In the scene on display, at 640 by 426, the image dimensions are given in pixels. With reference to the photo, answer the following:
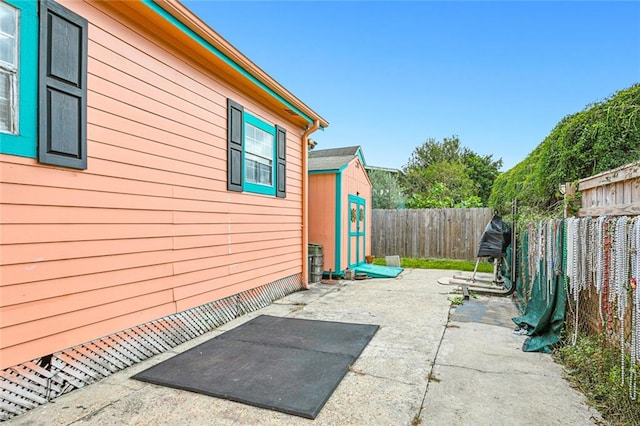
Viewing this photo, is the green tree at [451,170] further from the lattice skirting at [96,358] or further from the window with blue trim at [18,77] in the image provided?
the window with blue trim at [18,77]

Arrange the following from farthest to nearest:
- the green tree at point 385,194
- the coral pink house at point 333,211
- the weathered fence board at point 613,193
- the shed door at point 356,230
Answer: the green tree at point 385,194 → the shed door at point 356,230 → the coral pink house at point 333,211 → the weathered fence board at point 613,193

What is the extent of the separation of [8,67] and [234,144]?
2550 mm

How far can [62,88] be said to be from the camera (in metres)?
2.39

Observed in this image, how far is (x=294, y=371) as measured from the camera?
283 cm

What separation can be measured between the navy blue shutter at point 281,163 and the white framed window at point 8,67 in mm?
3741

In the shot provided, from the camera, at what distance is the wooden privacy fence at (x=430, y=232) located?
35.0ft

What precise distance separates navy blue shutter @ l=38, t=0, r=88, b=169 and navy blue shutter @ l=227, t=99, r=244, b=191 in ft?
6.40

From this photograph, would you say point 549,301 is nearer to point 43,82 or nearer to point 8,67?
point 43,82

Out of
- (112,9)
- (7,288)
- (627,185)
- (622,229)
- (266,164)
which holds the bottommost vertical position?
(7,288)

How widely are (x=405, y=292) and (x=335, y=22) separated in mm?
7828

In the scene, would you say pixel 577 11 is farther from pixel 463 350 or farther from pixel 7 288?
pixel 7 288

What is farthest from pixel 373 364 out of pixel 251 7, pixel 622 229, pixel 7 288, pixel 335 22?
pixel 335 22

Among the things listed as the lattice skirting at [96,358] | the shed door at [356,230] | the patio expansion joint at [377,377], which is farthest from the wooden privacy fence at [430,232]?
the patio expansion joint at [377,377]

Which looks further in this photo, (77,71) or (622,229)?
(77,71)
